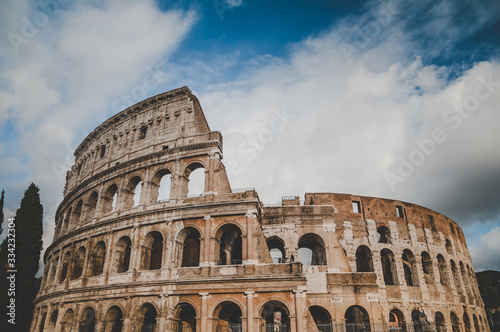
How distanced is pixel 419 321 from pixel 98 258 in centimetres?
2280

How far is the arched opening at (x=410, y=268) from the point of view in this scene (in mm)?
24094

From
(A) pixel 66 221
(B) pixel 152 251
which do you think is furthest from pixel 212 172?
(A) pixel 66 221

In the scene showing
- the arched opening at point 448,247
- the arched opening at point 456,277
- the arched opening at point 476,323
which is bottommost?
the arched opening at point 476,323

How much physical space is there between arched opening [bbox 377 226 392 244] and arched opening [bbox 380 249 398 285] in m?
0.86

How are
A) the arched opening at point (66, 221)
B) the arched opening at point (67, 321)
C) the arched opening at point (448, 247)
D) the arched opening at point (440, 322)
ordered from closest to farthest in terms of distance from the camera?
the arched opening at point (67, 321) < the arched opening at point (440, 322) < the arched opening at point (66, 221) < the arched opening at point (448, 247)

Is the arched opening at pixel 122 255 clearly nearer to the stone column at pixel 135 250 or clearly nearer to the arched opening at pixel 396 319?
the stone column at pixel 135 250

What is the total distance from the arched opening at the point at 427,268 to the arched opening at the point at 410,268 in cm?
124

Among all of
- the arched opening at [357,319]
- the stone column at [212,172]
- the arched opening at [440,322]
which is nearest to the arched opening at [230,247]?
the stone column at [212,172]

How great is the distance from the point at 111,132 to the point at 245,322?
58.0 ft

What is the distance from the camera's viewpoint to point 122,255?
1969 cm

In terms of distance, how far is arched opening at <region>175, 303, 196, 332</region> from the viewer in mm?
17016

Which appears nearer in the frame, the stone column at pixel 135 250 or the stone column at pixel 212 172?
the stone column at pixel 135 250

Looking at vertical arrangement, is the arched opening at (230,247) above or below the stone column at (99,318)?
above

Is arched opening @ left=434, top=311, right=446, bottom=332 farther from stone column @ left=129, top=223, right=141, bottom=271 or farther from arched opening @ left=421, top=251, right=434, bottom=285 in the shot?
stone column @ left=129, top=223, right=141, bottom=271
